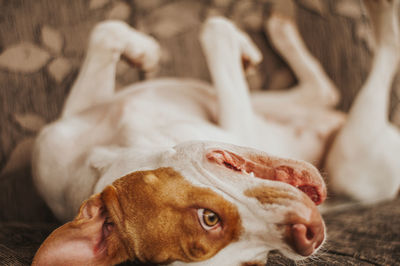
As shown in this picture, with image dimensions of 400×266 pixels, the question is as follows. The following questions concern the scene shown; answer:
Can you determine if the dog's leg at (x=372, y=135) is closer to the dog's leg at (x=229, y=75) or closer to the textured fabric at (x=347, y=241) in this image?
the textured fabric at (x=347, y=241)

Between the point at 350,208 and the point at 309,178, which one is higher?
the point at 309,178

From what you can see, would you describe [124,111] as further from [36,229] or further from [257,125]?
[257,125]

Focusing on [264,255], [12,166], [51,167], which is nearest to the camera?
[264,255]

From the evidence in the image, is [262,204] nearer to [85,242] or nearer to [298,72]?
[85,242]

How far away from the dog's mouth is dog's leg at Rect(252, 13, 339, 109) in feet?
4.22

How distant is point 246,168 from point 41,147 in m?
0.98

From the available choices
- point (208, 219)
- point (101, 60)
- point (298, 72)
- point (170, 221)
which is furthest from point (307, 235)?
point (298, 72)

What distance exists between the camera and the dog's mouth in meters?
1.23

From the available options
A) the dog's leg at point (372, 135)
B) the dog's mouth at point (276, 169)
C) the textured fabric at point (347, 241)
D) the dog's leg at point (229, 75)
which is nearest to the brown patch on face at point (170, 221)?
the dog's mouth at point (276, 169)

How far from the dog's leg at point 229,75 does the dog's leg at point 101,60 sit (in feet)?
1.19

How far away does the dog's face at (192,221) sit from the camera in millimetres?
1100

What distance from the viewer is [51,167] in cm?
172

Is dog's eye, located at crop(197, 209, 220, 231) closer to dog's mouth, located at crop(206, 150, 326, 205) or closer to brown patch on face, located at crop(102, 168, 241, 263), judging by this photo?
brown patch on face, located at crop(102, 168, 241, 263)

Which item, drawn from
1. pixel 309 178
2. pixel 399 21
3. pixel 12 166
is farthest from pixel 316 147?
pixel 12 166
